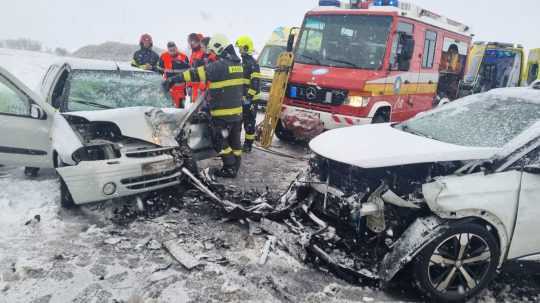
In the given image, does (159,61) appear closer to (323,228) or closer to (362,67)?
(362,67)

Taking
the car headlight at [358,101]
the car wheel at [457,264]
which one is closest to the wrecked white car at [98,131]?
the car wheel at [457,264]

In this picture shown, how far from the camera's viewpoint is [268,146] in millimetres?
7480

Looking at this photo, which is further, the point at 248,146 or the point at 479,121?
the point at 248,146

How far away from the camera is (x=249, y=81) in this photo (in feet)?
22.1

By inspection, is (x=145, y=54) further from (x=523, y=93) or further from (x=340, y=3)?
(x=523, y=93)

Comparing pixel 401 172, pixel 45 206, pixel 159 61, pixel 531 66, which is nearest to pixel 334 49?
pixel 159 61

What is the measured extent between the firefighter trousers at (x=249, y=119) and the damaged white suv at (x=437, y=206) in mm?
Answer: 3599

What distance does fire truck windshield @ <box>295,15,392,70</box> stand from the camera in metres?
6.54

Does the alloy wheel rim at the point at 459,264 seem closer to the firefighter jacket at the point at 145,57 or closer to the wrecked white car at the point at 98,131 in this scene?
the wrecked white car at the point at 98,131

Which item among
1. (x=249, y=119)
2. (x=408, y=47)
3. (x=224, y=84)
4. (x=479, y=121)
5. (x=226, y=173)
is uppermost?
(x=408, y=47)

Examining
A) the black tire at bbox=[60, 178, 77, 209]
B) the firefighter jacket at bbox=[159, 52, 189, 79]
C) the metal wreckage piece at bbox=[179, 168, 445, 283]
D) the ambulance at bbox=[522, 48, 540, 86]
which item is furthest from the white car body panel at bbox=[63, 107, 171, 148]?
the ambulance at bbox=[522, 48, 540, 86]

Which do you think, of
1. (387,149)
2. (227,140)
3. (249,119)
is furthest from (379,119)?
(387,149)

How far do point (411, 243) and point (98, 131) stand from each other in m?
3.62

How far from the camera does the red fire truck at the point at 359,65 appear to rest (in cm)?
652
